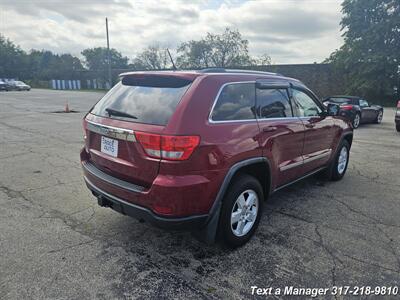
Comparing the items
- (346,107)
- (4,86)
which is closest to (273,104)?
(346,107)

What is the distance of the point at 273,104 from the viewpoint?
11.8 ft

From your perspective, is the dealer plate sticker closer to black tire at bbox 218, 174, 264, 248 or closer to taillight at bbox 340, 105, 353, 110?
black tire at bbox 218, 174, 264, 248

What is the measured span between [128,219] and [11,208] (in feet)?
5.24

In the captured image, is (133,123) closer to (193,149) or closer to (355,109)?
(193,149)

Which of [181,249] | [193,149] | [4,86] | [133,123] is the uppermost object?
[4,86]

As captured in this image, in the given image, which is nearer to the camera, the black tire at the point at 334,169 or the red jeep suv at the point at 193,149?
the red jeep suv at the point at 193,149

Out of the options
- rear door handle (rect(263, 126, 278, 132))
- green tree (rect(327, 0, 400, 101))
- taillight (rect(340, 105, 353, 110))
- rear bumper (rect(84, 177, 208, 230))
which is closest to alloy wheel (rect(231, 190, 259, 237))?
rear bumper (rect(84, 177, 208, 230))

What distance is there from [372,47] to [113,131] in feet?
102

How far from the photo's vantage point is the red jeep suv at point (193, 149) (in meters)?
2.55

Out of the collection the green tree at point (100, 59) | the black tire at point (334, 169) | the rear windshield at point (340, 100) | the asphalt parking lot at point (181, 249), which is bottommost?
the asphalt parking lot at point (181, 249)

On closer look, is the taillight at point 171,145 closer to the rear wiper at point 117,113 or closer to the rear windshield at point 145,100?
the rear windshield at point 145,100

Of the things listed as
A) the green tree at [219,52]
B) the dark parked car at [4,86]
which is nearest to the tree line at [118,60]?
the green tree at [219,52]

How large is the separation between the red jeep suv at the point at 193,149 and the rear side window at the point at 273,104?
0.05ft

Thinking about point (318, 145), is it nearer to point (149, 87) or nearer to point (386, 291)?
point (386, 291)
